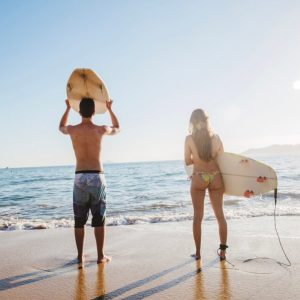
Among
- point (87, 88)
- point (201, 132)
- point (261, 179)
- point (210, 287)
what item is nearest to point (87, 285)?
point (210, 287)

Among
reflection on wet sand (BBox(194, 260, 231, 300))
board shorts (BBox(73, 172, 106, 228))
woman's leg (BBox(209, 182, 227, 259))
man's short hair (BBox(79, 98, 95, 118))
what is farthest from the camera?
woman's leg (BBox(209, 182, 227, 259))

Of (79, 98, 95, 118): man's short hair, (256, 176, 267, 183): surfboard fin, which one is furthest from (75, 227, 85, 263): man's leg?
(256, 176, 267, 183): surfboard fin

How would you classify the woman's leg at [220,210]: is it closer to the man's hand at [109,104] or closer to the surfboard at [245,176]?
the surfboard at [245,176]

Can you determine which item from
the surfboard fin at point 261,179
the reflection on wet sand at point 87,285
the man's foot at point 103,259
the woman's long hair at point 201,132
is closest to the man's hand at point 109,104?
the woman's long hair at point 201,132

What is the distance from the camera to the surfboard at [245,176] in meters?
4.82

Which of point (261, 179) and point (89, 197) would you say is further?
point (261, 179)

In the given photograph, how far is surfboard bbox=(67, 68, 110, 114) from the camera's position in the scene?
15.8 feet

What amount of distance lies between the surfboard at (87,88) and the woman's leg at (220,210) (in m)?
1.94

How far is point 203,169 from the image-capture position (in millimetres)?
4336

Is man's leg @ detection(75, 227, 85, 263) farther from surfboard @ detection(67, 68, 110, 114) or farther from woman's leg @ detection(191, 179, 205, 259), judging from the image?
surfboard @ detection(67, 68, 110, 114)

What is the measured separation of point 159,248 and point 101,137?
6.25 feet

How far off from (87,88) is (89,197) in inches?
67.7

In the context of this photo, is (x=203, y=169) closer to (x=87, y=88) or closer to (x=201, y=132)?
(x=201, y=132)

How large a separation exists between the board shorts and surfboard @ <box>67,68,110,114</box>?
4.04 ft
